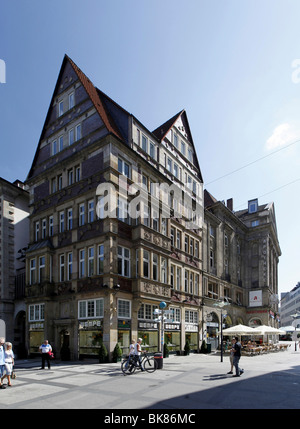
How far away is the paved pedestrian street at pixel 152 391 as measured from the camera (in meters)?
10.7

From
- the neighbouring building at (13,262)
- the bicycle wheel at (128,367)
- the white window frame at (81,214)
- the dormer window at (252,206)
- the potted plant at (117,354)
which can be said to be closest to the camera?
the bicycle wheel at (128,367)

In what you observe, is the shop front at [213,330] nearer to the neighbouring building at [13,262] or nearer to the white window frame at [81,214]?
the neighbouring building at [13,262]

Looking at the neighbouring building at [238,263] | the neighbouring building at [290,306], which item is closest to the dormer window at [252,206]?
the neighbouring building at [238,263]

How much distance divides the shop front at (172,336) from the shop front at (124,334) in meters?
5.84

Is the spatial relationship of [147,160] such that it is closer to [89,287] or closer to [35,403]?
[89,287]

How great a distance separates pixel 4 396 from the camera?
39.8 feet

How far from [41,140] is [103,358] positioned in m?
19.4

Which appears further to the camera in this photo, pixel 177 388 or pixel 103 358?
pixel 103 358

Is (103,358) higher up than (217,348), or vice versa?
(103,358)

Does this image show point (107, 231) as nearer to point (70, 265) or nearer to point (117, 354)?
point (70, 265)

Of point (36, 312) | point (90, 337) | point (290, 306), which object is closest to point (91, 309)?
point (90, 337)

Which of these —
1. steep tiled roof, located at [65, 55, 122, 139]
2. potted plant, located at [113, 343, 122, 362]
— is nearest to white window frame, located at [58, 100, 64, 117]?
steep tiled roof, located at [65, 55, 122, 139]

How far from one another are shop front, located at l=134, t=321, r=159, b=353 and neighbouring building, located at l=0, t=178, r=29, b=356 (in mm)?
11285

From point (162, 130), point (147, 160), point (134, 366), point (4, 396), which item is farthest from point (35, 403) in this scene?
point (162, 130)
